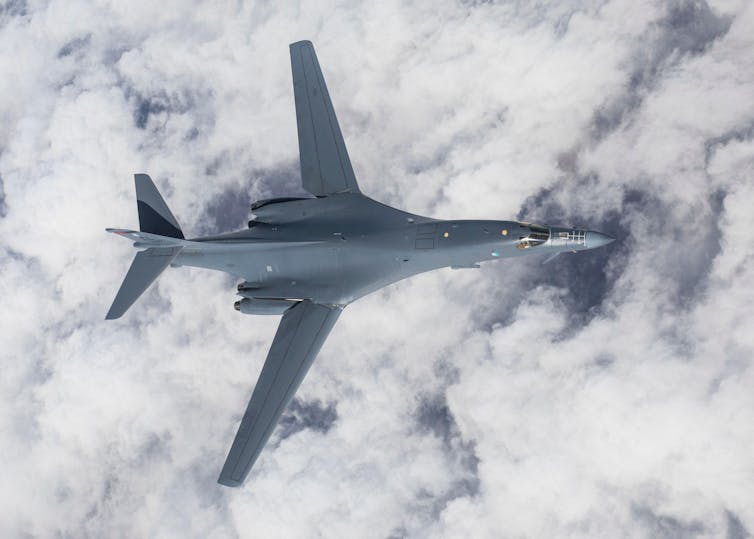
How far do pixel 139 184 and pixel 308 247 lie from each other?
436 inches

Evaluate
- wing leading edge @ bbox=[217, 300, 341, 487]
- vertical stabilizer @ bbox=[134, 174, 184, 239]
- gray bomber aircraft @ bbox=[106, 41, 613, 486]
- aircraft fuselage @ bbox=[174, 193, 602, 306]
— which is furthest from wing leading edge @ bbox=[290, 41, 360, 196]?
vertical stabilizer @ bbox=[134, 174, 184, 239]

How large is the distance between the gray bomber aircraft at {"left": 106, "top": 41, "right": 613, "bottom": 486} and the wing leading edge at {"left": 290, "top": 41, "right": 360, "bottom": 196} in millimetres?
64

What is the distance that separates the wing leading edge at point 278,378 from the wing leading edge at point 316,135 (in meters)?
8.01

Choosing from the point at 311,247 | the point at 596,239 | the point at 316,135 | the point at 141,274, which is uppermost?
the point at 316,135

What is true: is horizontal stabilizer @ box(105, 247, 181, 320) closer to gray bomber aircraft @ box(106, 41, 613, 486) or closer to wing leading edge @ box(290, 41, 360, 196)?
gray bomber aircraft @ box(106, 41, 613, 486)

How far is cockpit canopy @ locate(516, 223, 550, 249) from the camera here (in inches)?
1089

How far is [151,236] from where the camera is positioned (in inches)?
1057

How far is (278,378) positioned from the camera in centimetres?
2727

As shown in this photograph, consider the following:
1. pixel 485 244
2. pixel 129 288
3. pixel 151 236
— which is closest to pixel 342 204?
pixel 485 244

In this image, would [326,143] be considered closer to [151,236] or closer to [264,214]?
[264,214]

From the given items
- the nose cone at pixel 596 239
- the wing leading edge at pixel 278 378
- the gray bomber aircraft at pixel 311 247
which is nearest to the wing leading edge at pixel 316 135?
the gray bomber aircraft at pixel 311 247

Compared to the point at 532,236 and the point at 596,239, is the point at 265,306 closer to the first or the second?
the point at 532,236

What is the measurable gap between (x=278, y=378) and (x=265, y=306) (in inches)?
174

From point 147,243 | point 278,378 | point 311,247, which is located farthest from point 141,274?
point 278,378
